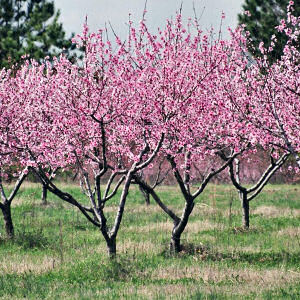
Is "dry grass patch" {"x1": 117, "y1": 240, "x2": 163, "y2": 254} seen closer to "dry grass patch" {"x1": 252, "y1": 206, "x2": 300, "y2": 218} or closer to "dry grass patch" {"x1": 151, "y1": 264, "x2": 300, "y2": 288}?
"dry grass patch" {"x1": 151, "y1": 264, "x2": 300, "y2": 288}

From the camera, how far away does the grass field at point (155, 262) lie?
805 cm

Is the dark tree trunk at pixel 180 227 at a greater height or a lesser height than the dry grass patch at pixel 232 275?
greater

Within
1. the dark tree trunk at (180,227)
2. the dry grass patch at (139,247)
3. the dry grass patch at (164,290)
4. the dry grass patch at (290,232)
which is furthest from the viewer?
the dry grass patch at (290,232)

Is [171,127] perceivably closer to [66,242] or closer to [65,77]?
[65,77]

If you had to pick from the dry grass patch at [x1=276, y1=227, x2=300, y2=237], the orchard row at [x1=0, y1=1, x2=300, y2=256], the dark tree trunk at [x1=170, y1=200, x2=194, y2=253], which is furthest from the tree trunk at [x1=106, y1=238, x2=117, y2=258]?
the dry grass patch at [x1=276, y1=227, x2=300, y2=237]

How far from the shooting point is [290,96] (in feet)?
38.8

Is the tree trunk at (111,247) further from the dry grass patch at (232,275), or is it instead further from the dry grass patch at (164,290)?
the dry grass patch at (164,290)

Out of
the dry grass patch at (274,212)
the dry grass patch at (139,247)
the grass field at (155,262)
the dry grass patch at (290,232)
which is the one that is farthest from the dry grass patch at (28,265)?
the dry grass patch at (274,212)

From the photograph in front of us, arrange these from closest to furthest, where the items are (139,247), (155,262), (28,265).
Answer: (28,265) < (155,262) < (139,247)

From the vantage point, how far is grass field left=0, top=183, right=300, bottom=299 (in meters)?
8.05

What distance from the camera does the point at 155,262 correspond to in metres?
10.2

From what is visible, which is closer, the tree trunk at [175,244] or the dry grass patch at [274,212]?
the tree trunk at [175,244]

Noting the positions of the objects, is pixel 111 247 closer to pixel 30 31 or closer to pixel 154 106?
pixel 154 106

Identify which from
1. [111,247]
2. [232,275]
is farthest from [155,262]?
[232,275]
